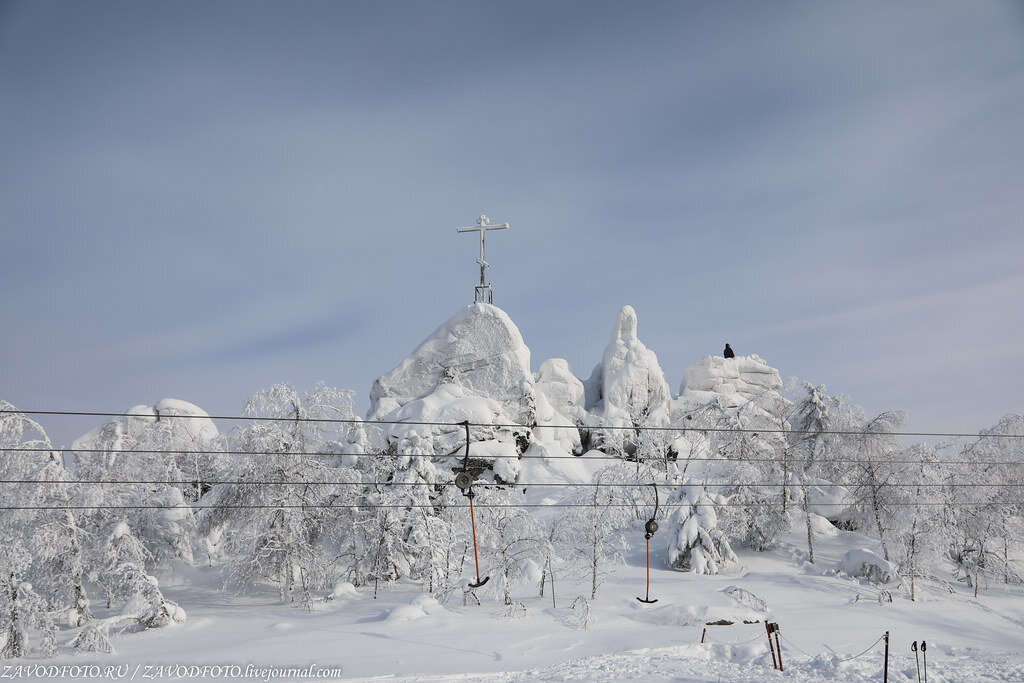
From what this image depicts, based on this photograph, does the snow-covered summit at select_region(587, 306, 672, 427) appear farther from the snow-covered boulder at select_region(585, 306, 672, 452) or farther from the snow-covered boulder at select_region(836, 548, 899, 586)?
the snow-covered boulder at select_region(836, 548, 899, 586)

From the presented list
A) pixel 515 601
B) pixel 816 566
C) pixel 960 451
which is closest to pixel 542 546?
pixel 515 601

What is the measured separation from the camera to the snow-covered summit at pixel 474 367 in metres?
39.7

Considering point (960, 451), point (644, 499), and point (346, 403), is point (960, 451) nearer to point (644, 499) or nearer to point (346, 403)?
point (644, 499)

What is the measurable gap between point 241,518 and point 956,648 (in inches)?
958

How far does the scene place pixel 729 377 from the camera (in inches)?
2004

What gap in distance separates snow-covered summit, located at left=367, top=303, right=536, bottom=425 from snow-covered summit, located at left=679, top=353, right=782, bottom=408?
15.1 metres

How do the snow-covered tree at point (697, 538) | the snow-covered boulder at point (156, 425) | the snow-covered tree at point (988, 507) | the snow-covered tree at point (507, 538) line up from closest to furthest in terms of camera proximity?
the snow-covered tree at point (507, 538)
the snow-covered tree at point (697, 538)
the snow-covered tree at point (988, 507)
the snow-covered boulder at point (156, 425)

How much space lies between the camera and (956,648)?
20047 mm

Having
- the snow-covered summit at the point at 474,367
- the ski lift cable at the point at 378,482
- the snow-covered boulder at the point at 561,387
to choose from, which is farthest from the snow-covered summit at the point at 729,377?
the ski lift cable at the point at 378,482

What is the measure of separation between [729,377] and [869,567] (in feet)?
79.4

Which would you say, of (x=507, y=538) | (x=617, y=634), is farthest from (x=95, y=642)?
(x=617, y=634)

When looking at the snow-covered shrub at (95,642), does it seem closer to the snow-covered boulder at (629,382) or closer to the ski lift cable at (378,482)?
the ski lift cable at (378,482)

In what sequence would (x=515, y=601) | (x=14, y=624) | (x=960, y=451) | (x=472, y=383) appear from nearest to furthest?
(x=14, y=624) → (x=515, y=601) → (x=960, y=451) → (x=472, y=383)

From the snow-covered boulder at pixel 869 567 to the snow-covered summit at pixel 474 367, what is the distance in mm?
17744
